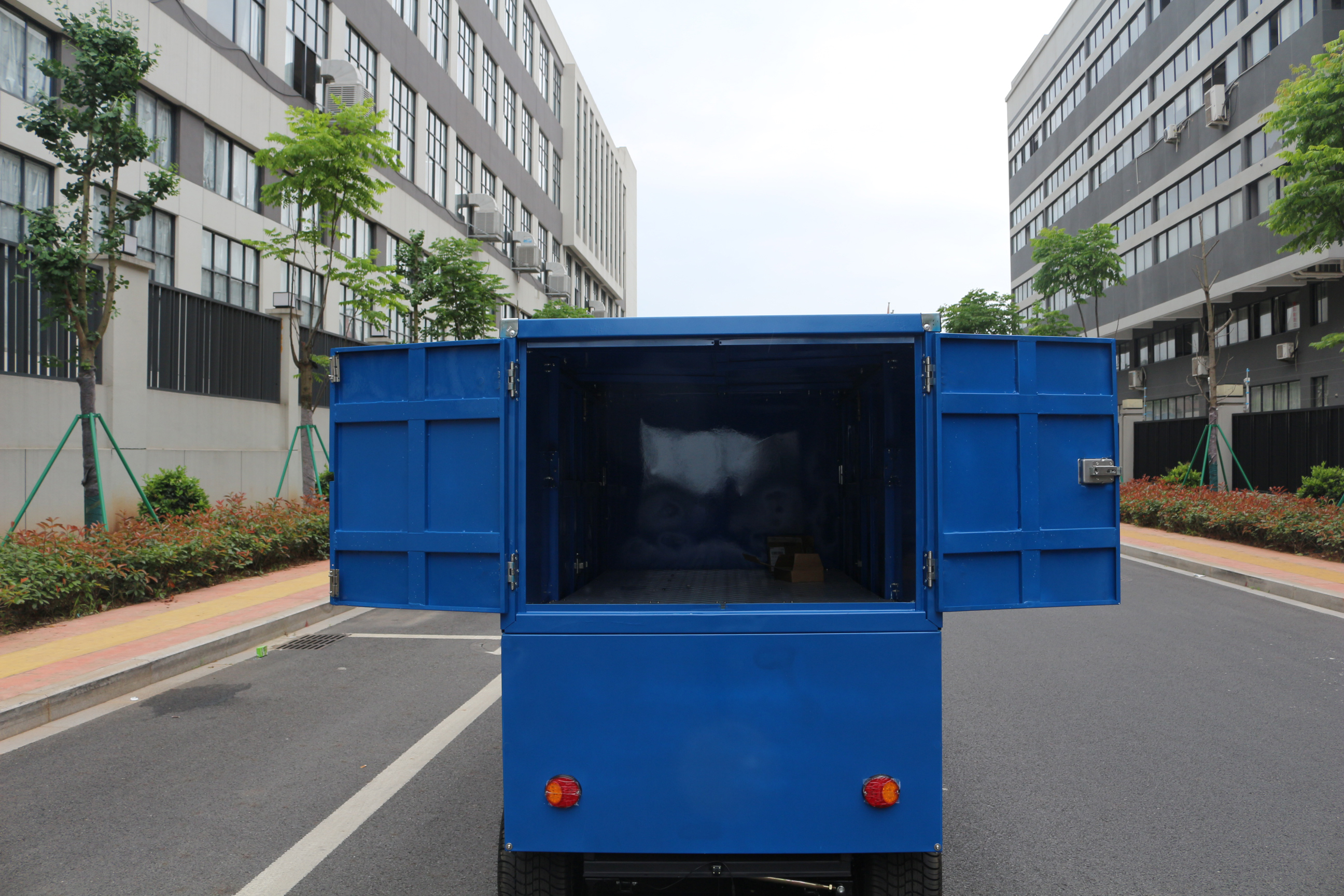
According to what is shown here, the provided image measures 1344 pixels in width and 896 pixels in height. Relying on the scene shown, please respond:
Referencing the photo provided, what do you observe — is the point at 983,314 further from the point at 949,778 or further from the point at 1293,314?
the point at 949,778

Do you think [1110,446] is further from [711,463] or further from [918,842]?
[711,463]

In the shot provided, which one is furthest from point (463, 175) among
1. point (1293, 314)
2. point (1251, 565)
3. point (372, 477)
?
point (372, 477)

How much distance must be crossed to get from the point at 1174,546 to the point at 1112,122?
34298mm

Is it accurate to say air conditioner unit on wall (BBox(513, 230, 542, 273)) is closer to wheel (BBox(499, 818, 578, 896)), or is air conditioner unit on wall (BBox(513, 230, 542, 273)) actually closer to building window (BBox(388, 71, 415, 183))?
building window (BBox(388, 71, 415, 183))

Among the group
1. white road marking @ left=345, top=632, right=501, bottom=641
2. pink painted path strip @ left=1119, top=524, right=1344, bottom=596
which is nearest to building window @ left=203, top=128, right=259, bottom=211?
white road marking @ left=345, top=632, right=501, bottom=641

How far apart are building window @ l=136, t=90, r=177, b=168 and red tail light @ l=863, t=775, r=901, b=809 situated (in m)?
17.8

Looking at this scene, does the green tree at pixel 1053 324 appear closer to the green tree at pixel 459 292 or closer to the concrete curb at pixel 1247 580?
the concrete curb at pixel 1247 580

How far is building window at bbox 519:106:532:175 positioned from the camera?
148 feet

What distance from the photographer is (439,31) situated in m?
32.7

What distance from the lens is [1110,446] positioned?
11.3 ft

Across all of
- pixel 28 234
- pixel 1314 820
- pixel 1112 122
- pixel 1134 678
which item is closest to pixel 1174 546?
pixel 1134 678

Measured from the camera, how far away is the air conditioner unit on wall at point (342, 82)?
2245cm

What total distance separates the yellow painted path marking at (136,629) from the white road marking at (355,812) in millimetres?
3664

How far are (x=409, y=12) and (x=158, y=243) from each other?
16103 millimetres
